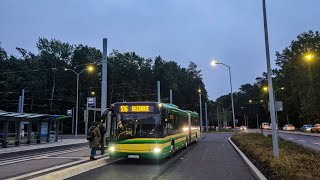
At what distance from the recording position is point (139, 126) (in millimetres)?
14672

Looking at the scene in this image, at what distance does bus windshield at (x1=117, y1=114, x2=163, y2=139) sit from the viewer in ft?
47.7

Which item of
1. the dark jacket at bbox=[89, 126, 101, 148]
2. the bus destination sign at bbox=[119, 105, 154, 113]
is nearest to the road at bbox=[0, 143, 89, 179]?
the dark jacket at bbox=[89, 126, 101, 148]

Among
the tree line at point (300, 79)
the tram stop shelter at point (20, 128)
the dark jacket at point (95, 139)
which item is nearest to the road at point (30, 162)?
the dark jacket at point (95, 139)

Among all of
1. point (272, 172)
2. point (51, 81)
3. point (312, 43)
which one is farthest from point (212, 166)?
point (51, 81)

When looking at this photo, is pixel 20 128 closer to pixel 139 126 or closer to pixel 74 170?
pixel 139 126

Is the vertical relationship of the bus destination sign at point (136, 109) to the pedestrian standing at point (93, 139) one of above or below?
above

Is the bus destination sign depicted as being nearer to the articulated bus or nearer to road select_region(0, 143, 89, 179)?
the articulated bus

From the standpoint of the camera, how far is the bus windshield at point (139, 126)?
47.7ft

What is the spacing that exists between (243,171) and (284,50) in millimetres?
77977

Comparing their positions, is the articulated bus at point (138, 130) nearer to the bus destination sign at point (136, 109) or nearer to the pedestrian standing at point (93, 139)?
the bus destination sign at point (136, 109)

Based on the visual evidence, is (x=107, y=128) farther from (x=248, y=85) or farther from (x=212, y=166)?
(x=248, y=85)

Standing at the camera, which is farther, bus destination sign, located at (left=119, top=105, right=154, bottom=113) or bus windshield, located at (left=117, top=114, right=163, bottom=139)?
bus destination sign, located at (left=119, top=105, right=154, bottom=113)

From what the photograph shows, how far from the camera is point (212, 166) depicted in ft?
43.8

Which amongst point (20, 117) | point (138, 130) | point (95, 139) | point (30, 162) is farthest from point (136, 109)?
point (20, 117)
